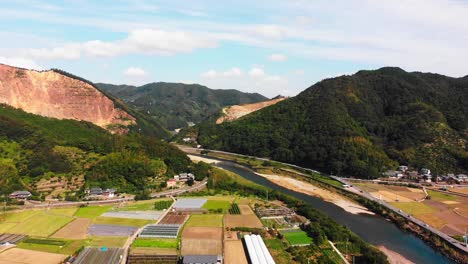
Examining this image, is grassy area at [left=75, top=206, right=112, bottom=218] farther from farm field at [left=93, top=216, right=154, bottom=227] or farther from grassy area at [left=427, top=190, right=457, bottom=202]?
grassy area at [left=427, top=190, right=457, bottom=202]

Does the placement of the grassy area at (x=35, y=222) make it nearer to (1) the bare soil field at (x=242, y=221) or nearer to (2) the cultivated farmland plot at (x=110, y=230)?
(2) the cultivated farmland plot at (x=110, y=230)

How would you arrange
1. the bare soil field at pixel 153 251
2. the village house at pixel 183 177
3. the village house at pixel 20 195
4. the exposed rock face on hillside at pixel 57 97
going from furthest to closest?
the exposed rock face on hillside at pixel 57 97 → the village house at pixel 183 177 → the village house at pixel 20 195 → the bare soil field at pixel 153 251

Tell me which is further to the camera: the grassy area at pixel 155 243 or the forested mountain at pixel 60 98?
the forested mountain at pixel 60 98

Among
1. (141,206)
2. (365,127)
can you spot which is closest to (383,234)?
(141,206)

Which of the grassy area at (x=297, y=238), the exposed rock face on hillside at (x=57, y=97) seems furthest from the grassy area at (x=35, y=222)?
the exposed rock face on hillside at (x=57, y=97)

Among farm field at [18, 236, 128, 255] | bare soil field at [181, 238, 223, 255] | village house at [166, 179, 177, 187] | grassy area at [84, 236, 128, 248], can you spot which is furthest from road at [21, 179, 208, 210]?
bare soil field at [181, 238, 223, 255]

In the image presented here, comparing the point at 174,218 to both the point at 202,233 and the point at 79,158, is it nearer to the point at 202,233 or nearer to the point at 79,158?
the point at 202,233

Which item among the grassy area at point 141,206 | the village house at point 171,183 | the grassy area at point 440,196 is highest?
the village house at point 171,183

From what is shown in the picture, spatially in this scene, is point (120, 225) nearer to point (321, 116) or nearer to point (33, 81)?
point (321, 116)
